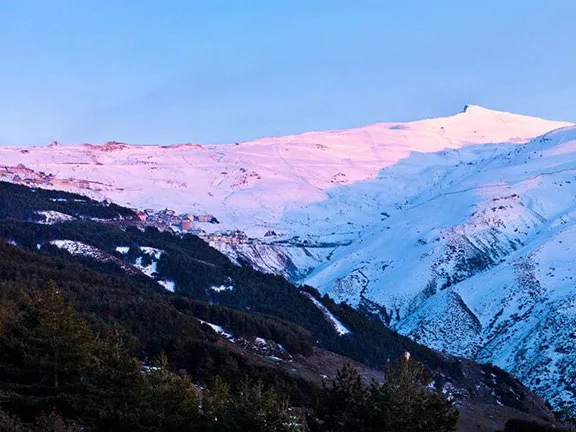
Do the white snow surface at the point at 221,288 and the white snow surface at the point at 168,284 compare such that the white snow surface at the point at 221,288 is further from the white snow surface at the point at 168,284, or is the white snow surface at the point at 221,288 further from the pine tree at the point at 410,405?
the pine tree at the point at 410,405

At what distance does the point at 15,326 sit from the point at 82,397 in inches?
185

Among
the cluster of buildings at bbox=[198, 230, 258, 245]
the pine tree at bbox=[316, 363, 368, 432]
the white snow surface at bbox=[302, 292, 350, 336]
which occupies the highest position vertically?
the pine tree at bbox=[316, 363, 368, 432]

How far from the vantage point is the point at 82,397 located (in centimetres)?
2680

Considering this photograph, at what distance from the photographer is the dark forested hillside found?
171ft

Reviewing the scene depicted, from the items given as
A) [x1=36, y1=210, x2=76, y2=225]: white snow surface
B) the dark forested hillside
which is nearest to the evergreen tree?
the dark forested hillside

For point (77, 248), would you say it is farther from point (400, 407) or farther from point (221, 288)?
point (400, 407)

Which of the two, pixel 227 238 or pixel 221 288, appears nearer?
pixel 221 288

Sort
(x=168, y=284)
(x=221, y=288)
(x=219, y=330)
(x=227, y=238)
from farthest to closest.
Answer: (x=227, y=238) → (x=221, y=288) → (x=168, y=284) → (x=219, y=330)

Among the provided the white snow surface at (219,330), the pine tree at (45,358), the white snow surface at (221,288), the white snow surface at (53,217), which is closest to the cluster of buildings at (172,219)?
the white snow surface at (53,217)

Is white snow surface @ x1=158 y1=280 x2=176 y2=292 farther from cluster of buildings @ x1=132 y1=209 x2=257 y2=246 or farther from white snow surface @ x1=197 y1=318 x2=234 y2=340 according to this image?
cluster of buildings @ x1=132 y1=209 x2=257 y2=246

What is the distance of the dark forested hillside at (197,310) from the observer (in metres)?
52.0

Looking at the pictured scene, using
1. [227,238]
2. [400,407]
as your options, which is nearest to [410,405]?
[400,407]

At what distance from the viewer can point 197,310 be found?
71625 mm

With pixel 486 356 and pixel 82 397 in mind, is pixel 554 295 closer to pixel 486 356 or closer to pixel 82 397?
pixel 486 356
